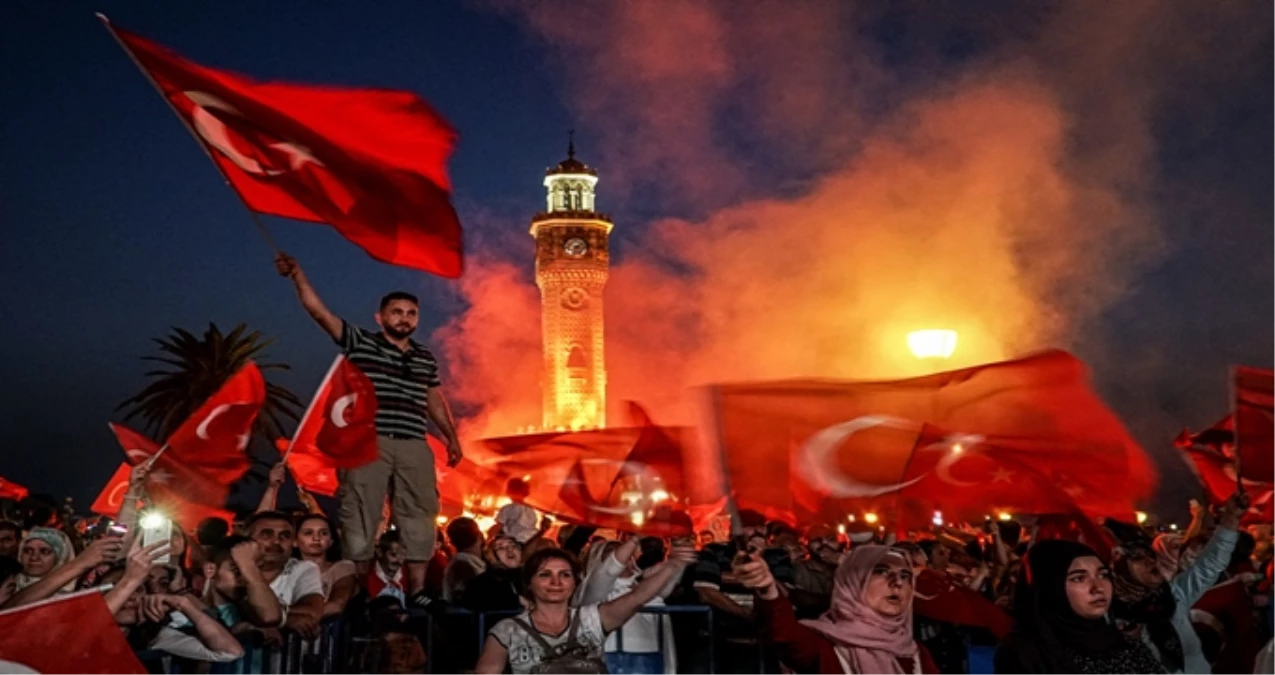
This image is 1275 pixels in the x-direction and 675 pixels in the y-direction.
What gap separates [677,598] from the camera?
8398 mm

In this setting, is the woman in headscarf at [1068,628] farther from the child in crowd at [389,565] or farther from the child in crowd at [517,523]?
the child in crowd at [389,565]

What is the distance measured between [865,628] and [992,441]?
420 cm

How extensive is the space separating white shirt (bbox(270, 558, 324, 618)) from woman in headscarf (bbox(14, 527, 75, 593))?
1.16 m

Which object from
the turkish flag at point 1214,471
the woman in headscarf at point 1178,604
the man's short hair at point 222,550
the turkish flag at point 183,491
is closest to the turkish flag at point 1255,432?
the turkish flag at point 1214,471

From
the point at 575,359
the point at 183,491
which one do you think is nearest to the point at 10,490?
the point at 183,491

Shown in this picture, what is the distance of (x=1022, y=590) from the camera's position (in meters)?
5.22

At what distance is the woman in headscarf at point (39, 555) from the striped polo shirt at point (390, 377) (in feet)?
6.77

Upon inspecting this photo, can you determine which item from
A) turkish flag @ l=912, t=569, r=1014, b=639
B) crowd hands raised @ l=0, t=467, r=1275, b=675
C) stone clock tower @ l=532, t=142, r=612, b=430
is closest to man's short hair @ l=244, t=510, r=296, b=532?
crowd hands raised @ l=0, t=467, r=1275, b=675

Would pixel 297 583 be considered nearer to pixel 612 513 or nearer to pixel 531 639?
pixel 531 639

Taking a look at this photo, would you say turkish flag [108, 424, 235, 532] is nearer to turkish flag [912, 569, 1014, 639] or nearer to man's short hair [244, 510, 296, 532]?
man's short hair [244, 510, 296, 532]

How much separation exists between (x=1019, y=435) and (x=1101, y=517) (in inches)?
39.8

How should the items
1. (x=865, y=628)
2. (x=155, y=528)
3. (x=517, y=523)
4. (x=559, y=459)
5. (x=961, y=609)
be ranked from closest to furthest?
(x=865, y=628)
(x=961, y=609)
(x=517, y=523)
(x=155, y=528)
(x=559, y=459)

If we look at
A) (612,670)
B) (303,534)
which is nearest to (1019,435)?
(612,670)

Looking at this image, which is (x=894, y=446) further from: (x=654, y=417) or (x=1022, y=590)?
(x=654, y=417)
